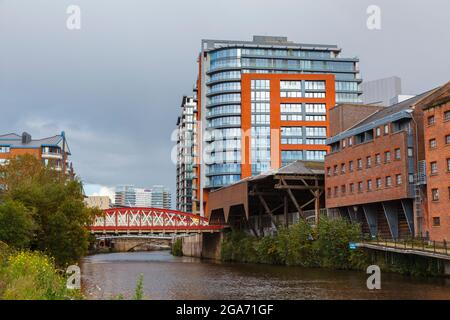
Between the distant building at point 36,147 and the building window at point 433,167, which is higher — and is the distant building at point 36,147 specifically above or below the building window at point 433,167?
above

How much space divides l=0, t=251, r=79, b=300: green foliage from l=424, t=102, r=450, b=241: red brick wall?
32443 millimetres

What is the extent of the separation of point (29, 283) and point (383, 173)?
4300 centimetres

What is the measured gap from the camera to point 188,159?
192125 mm

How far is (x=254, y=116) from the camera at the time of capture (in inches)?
5330

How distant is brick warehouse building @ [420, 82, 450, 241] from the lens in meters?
50.1

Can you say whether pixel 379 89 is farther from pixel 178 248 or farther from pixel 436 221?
pixel 436 221

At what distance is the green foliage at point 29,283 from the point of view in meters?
21.4

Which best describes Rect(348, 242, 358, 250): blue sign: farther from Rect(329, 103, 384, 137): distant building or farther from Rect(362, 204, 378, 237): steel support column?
Rect(329, 103, 384, 137): distant building

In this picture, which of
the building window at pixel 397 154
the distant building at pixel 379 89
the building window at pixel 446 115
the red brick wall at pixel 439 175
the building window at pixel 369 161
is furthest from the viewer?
→ the distant building at pixel 379 89

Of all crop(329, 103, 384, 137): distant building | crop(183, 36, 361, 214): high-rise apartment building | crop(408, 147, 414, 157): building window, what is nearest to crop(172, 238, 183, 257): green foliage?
crop(183, 36, 361, 214): high-rise apartment building

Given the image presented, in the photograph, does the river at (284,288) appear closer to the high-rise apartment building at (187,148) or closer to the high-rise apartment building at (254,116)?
the high-rise apartment building at (254,116)

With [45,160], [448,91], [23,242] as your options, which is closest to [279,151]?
[45,160]

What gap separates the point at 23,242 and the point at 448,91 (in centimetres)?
3839

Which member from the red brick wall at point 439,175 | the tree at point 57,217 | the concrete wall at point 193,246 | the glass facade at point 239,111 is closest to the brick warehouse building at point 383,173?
the red brick wall at point 439,175
